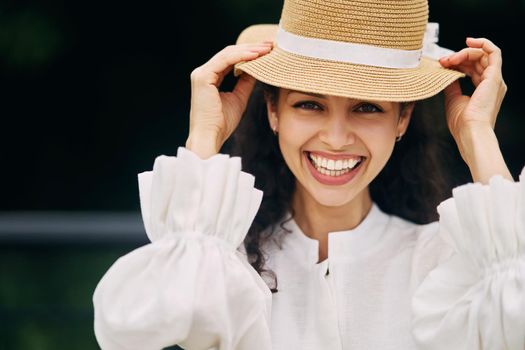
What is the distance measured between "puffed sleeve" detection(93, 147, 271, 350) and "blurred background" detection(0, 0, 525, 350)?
1421mm

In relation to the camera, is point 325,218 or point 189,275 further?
point 325,218

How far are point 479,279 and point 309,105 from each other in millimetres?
596

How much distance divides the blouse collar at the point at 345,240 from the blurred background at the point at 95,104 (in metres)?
1.16

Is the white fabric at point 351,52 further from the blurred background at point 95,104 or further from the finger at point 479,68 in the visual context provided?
the blurred background at point 95,104

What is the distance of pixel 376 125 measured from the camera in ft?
9.82

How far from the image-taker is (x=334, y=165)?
2996 mm

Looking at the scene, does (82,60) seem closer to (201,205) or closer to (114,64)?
(114,64)

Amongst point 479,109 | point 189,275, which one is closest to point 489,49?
→ point 479,109

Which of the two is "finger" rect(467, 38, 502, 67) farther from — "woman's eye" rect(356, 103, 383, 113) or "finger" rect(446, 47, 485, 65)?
"woman's eye" rect(356, 103, 383, 113)

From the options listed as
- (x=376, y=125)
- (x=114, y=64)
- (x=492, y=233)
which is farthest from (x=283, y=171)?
(x=114, y=64)

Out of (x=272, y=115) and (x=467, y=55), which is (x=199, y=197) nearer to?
(x=272, y=115)

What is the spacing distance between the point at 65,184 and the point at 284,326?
192 cm

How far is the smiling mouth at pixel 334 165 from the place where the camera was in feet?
9.83

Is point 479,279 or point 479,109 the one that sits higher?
point 479,109
